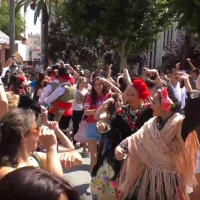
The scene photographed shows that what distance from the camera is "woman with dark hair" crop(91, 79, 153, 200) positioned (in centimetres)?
474

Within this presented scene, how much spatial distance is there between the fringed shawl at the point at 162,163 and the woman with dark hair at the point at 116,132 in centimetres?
68

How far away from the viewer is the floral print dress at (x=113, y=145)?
4.73 meters

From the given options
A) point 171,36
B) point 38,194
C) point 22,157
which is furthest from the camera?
point 171,36

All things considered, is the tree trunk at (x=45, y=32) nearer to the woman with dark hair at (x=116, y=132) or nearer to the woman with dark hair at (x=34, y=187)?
the woman with dark hair at (x=116, y=132)

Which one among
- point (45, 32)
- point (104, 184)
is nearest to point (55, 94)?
point (104, 184)

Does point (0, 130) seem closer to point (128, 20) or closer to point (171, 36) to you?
point (128, 20)

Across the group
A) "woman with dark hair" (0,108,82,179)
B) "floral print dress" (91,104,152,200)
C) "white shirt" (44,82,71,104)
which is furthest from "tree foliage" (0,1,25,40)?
"woman with dark hair" (0,108,82,179)

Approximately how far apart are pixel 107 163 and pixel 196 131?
4.33ft

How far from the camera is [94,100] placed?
23.0ft

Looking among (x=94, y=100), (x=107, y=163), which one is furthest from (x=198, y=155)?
(x=94, y=100)

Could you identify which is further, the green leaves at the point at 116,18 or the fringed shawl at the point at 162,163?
the green leaves at the point at 116,18

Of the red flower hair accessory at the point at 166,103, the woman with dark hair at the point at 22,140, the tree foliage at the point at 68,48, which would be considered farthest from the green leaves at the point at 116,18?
the woman with dark hair at the point at 22,140

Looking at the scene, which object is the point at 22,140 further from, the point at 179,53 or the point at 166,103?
the point at 179,53

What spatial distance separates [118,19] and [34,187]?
23221 mm
